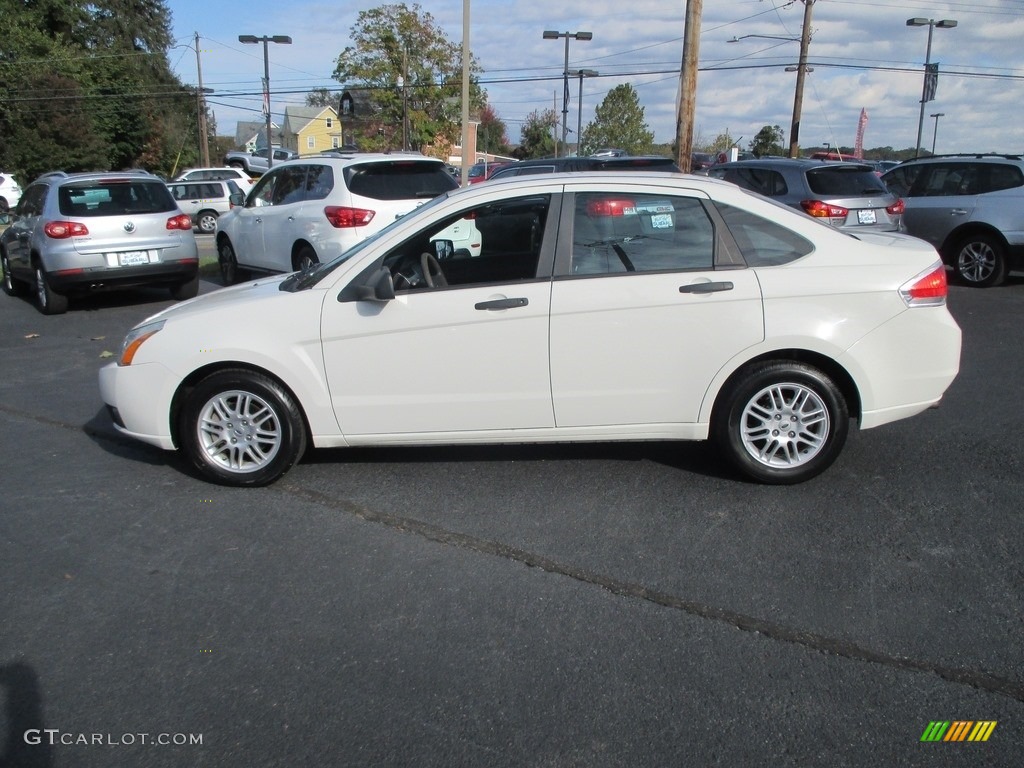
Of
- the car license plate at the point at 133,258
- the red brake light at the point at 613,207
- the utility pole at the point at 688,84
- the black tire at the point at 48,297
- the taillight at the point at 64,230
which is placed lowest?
the black tire at the point at 48,297

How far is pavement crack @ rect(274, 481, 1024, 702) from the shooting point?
3.20m

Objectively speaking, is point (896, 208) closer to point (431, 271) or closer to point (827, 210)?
point (827, 210)

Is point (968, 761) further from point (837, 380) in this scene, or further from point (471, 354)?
point (471, 354)

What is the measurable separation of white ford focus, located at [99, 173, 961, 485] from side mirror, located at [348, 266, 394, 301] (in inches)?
0.7

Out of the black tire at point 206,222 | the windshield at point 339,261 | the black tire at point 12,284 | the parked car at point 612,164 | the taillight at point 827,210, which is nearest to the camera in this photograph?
the windshield at point 339,261

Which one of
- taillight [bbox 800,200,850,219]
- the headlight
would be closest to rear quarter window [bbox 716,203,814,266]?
the headlight

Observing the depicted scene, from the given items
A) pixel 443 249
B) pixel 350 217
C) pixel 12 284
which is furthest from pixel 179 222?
pixel 443 249

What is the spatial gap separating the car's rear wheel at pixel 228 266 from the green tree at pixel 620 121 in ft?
135

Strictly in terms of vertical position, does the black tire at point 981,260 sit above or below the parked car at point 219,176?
below

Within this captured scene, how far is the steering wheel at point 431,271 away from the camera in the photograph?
4973 millimetres

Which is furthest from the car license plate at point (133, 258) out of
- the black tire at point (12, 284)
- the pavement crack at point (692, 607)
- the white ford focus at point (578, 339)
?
the pavement crack at point (692, 607)

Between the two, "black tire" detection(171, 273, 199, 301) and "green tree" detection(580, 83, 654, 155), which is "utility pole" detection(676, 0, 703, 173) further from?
"green tree" detection(580, 83, 654, 155)

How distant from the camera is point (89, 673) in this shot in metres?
3.33

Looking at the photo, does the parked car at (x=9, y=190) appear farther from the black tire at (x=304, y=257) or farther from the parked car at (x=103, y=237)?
the black tire at (x=304, y=257)
